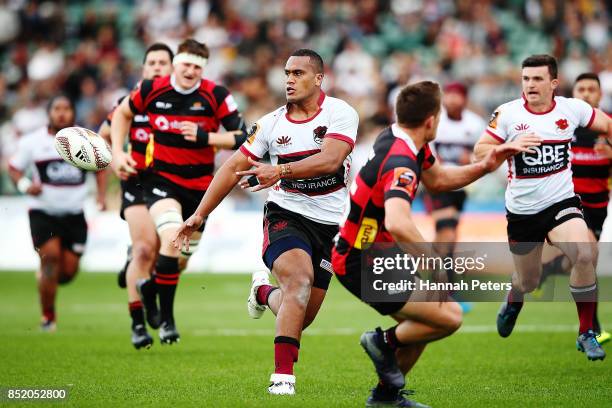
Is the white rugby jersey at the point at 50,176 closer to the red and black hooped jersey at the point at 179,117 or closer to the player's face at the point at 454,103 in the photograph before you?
the red and black hooped jersey at the point at 179,117

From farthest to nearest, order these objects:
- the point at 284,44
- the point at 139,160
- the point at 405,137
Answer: the point at 284,44 → the point at 139,160 → the point at 405,137

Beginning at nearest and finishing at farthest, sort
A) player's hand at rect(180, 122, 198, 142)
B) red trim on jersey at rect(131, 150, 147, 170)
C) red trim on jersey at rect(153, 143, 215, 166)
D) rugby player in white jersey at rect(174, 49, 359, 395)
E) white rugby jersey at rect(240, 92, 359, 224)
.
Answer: rugby player in white jersey at rect(174, 49, 359, 395) < white rugby jersey at rect(240, 92, 359, 224) < player's hand at rect(180, 122, 198, 142) < red trim on jersey at rect(153, 143, 215, 166) < red trim on jersey at rect(131, 150, 147, 170)

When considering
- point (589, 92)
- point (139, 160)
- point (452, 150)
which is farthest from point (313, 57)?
point (452, 150)

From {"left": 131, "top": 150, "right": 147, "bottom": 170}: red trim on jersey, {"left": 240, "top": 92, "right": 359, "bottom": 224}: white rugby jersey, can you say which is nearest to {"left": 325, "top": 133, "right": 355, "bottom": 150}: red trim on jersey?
{"left": 240, "top": 92, "right": 359, "bottom": 224}: white rugby jersey

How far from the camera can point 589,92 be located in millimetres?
12297

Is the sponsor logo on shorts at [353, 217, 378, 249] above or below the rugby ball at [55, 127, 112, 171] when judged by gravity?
below

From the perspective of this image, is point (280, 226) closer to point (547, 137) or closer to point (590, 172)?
point (547, 137)

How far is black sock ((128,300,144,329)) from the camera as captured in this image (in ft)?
37.6

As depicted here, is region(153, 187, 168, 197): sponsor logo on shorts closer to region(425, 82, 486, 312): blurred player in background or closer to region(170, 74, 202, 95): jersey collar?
region(170, 74, 202, 95): jersey collar

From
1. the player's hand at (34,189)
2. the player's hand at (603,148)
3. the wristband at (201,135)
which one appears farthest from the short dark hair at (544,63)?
the player's hand at (34,189)

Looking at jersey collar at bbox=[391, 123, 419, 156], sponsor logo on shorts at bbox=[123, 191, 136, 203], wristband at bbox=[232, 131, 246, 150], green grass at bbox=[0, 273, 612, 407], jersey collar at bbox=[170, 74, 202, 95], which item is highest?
jersey collar at bbox=[170, 74, 202, 95]

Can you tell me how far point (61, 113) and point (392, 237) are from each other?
25.9ft

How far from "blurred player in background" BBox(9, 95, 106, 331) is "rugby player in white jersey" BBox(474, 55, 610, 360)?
6.20m

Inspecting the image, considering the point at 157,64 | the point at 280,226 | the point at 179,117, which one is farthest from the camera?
the point at 157,64
